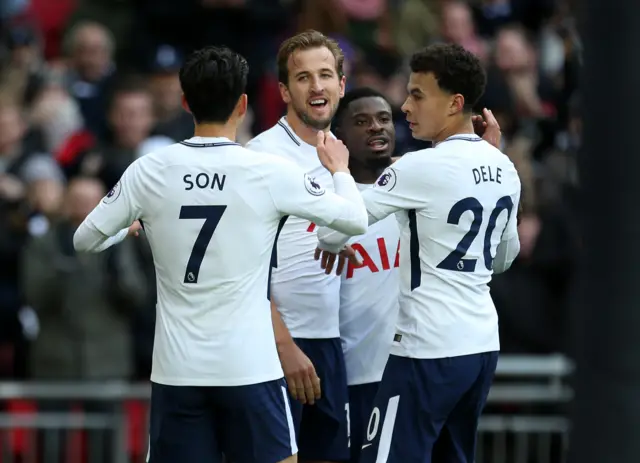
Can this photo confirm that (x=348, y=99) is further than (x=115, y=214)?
Yes

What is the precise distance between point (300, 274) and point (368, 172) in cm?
66

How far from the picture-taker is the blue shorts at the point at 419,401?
552 centimetres

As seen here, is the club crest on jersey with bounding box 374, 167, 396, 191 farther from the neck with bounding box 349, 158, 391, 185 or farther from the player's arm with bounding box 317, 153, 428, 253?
the neck with bounding box 349, 158, 391, 185

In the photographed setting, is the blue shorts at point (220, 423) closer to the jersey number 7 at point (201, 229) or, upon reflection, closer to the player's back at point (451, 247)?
the jersey number 7 at point (201, 229)

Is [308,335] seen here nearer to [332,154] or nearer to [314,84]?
[332,154]

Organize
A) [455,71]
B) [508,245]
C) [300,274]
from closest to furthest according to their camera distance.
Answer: [455,71] → [508,245] → [300,274]

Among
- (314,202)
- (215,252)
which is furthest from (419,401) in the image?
(215,252)

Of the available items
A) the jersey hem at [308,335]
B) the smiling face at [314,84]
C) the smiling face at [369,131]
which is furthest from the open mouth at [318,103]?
the jersey hem at [308,335]

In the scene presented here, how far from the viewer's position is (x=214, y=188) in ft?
17.0

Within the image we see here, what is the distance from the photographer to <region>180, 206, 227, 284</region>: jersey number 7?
5.19 metres

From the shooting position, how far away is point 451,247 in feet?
18.1

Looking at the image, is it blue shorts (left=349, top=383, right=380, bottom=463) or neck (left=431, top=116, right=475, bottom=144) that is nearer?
neck (left=431, top=116, right=475, bottom=144)

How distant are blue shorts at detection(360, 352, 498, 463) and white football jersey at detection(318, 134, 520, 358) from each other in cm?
6

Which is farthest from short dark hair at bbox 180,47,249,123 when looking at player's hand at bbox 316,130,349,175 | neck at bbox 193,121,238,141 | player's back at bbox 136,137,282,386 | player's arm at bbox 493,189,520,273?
player's arm at bbox 493,189,520,273
